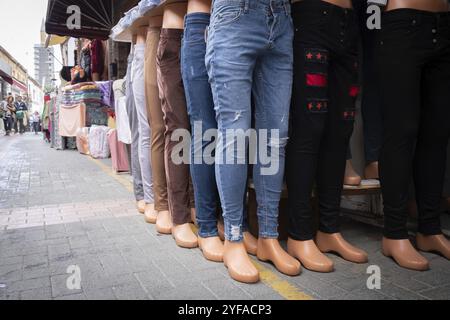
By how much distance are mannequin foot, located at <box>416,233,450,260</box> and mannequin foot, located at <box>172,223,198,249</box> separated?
136 centimetres

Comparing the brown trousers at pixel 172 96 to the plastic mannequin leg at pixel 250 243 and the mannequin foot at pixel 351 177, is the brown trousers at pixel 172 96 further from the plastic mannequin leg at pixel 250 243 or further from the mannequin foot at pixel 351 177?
the mannequin foot at pixel 351 177

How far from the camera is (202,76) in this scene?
2.12 meters

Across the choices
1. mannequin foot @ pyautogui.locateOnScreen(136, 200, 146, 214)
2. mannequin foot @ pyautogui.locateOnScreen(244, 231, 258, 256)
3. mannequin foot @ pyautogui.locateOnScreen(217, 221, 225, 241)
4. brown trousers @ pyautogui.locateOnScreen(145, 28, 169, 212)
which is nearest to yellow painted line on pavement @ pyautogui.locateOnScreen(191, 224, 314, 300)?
mannequin foot @ pyautogui.locateOnScreen(244, 231, 258, 256)

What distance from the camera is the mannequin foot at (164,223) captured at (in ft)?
9.01

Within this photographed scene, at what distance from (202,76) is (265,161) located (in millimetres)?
588

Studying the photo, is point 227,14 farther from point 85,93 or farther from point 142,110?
point 85,93

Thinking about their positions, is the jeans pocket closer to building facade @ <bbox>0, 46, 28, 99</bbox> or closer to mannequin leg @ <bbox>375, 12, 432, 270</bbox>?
mannequin leg @ <bbox>375, 12, 432, 270</bbox>

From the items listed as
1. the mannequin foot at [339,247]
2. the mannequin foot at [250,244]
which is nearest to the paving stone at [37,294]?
the mannequin foot at [250,244]

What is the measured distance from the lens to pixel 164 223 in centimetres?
278

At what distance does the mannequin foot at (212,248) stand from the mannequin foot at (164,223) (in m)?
0.48

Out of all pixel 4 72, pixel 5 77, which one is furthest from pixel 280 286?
pixel 5 77

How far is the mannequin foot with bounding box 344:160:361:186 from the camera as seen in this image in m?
2.35

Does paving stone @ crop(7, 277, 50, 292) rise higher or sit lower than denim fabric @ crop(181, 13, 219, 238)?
lower
